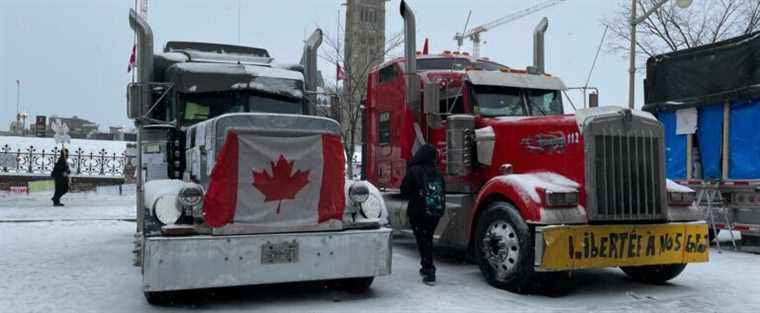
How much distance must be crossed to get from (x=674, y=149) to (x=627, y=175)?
5.56 m

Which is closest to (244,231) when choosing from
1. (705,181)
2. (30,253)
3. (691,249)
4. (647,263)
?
(647,263)

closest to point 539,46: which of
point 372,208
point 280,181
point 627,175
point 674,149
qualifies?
point 674,149

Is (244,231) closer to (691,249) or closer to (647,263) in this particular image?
(647,263)

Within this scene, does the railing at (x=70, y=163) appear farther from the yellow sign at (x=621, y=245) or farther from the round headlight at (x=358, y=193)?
the yellow sign at (x=621, y=245)

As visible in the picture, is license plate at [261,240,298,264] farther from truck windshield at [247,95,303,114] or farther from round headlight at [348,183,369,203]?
truck windshield at [247,95,303,114]

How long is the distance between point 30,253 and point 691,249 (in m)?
9.11

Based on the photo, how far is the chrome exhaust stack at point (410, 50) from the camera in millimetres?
8508

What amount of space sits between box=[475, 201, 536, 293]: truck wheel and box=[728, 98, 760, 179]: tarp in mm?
5360

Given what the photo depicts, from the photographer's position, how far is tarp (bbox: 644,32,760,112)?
10312mm

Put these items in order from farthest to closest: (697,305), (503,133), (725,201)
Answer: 1. (725,201)
2. (503,133)
3. (697,305)

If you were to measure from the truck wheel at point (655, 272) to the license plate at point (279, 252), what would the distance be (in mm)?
3961

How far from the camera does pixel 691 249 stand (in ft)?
23.0

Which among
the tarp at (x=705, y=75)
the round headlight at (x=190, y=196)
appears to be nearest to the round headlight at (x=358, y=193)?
the round headlight at (x=190, y=196)

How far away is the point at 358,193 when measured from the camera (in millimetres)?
6602
